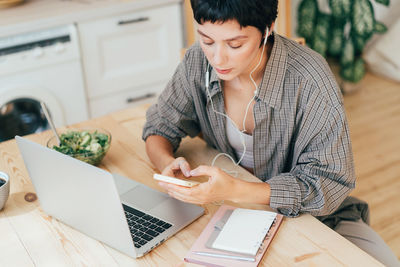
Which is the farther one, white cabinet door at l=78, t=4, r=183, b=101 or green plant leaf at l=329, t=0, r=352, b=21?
green plant leaf at l=329, t=0, r=352, b=21

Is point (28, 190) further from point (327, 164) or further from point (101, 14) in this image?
point (101, 14)

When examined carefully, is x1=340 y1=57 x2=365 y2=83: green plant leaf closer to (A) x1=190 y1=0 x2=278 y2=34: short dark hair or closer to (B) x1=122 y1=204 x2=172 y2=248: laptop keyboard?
(A) x1=190 y1=0 x2=278 y2=34: short dark hair

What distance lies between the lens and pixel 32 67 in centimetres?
261

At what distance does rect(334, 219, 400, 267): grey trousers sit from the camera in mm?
1345

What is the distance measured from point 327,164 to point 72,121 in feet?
6.32

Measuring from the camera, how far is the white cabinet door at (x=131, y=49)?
2770mm

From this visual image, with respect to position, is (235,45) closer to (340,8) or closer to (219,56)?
(219,56)

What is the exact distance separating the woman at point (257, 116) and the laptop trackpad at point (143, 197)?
67mm

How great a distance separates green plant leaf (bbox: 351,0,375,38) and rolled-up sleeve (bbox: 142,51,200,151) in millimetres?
2296

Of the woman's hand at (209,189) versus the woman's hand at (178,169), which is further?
the woman's hand at (178,169)

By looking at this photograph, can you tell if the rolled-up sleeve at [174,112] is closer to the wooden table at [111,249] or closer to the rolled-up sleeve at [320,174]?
the wooden table at [111,249]

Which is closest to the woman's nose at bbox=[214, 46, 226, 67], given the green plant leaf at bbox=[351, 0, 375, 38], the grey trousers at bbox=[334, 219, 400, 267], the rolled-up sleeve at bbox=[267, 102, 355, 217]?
the rolled-up sleeve at bbox=[267, 102, 355, 217]

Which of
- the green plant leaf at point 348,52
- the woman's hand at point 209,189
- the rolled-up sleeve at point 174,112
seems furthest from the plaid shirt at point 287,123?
the green plant leaf at point 348,52

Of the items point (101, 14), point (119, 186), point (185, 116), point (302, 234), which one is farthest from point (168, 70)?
point (302, 234)
